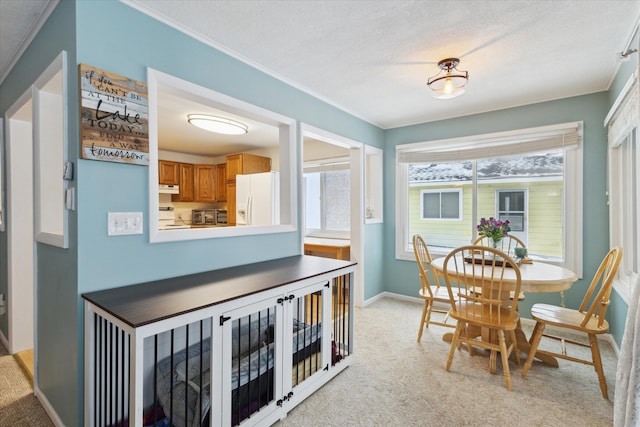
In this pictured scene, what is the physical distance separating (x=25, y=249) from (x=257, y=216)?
2.47 m

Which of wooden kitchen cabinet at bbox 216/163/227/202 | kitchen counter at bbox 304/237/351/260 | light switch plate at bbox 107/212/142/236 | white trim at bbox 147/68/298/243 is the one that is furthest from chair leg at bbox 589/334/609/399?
wooden kitchen cabinet at bbox 216/163/227/202

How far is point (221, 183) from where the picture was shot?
5.95 metres

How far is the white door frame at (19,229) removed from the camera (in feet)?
8.25

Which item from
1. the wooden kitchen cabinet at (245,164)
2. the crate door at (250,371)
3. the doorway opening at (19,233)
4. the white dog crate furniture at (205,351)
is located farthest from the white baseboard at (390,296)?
the doorway opening at (19,233)

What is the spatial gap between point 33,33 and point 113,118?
107 cm

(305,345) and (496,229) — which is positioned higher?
(496,229)

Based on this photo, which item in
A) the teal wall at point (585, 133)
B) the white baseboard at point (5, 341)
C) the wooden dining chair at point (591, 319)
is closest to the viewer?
the wooden dining chair at point (591, 319)

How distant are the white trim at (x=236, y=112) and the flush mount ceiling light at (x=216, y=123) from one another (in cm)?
97

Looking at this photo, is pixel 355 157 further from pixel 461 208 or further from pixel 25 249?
pixel 25 249

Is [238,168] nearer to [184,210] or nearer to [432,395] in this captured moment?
[184,210]

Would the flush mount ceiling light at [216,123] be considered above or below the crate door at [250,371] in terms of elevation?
above

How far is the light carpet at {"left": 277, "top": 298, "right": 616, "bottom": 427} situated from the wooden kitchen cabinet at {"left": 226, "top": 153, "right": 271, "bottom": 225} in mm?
3518

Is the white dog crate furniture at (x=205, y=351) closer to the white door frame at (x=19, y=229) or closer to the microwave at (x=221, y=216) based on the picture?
the white door frame at (x=19, y=229)

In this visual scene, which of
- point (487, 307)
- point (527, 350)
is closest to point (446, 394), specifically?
point (487, 307)
